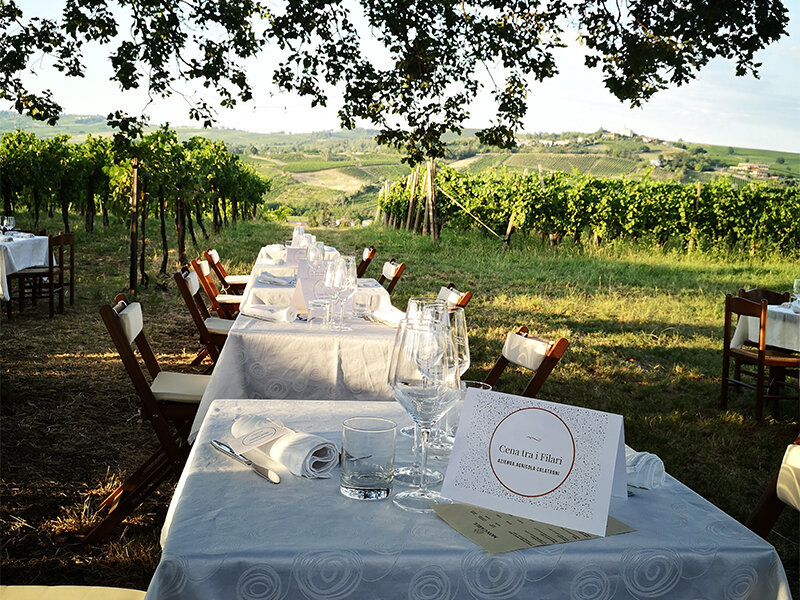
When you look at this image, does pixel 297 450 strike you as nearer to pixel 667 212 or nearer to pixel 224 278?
pixel 224 278

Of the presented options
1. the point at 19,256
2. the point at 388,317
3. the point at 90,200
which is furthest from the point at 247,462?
the point at 90,200

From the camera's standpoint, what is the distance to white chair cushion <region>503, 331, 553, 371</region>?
8.44 feet

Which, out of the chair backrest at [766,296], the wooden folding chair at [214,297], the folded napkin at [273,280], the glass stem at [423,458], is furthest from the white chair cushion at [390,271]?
the glass stem at [423,458]

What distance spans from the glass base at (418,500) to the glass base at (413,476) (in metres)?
0.04

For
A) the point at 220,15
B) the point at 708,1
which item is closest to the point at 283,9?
the point at 220,15

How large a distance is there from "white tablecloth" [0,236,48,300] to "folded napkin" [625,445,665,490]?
7190 millimetres

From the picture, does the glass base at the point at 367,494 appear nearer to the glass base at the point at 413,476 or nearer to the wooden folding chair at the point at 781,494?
the glass base at the point at 413,476

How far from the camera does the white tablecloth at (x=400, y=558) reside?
1141 millimetres

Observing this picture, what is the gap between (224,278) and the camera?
22.7 ft

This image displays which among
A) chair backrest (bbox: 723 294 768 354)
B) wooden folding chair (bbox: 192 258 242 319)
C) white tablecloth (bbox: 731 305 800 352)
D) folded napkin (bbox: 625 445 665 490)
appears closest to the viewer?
folded napkin (bbox: 625 445 665 490)

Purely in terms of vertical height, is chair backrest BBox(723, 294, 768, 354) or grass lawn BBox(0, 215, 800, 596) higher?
chair backrest BBox(723, 294, 768, 354)

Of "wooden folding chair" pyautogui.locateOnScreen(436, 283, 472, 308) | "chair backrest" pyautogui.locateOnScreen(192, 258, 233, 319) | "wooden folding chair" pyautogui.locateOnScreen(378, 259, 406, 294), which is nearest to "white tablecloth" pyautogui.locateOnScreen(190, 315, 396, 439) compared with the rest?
"wooden folding chair" pyautogui.locateOnScreen(436, 283, 472, 308)

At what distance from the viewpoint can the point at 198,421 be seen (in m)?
2.88

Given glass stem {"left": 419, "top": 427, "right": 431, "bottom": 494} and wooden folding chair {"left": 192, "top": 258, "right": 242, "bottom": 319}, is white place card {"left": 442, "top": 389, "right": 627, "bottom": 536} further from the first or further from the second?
wooden folding chair {"left": 192, "top": 258, "right": 242, "bottom": 319}
